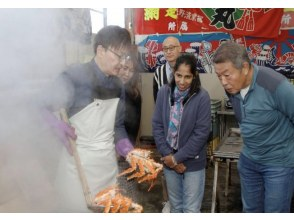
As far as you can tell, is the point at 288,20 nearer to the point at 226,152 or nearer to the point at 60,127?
the point at 226,152

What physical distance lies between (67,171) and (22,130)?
1.37ft

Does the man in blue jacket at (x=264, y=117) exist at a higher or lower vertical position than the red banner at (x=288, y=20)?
lower

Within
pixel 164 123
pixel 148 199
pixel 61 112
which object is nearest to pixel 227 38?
pixel 148 199

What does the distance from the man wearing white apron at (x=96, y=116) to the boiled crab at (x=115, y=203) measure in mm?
226

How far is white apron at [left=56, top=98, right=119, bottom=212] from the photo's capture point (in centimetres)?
182

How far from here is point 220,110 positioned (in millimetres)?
5215

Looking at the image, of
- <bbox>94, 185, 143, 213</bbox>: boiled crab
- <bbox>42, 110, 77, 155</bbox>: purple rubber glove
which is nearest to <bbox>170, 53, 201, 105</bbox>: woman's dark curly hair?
<bbox>42, 110, 77, 155</bbox>: purple rubber glove

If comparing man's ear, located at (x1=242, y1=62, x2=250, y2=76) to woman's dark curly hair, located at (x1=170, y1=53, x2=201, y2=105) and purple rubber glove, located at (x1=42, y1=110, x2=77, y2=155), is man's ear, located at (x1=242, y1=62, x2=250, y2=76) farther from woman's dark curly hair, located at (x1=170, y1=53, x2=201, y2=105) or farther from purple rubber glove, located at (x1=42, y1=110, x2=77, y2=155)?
purple rubber glove, located at (x1=42, y1=110, x2=77, y2=155)

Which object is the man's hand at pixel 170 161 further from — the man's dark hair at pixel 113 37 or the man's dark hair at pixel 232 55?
the man's dark hair at pixel 113 37

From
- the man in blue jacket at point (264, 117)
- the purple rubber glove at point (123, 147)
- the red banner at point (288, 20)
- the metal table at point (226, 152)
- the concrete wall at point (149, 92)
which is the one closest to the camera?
the purple rubber glove at point (123, 147)

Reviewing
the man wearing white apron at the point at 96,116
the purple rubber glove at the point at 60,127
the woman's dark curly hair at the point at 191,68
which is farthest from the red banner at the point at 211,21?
the purple rubber glove at the point at 60,127

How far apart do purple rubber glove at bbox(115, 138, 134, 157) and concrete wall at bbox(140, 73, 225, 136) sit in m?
3.94

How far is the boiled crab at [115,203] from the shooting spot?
4.50 ft

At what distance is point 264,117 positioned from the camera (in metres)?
1.96
